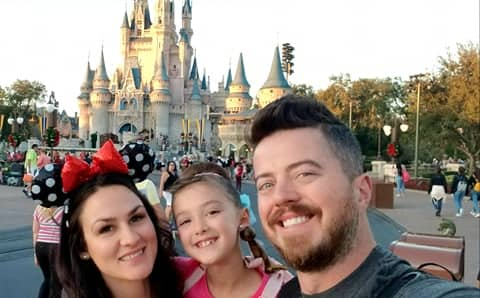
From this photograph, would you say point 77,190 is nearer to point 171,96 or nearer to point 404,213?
point 404,213

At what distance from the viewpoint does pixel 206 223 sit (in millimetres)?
2305

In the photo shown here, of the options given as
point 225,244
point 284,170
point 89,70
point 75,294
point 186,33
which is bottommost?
point 75,294

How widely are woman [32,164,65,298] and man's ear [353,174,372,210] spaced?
1.57 meters

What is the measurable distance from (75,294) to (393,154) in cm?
2093

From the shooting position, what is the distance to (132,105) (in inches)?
3159

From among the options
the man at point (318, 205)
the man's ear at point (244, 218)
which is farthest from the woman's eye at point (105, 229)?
the man at point (318, 205)

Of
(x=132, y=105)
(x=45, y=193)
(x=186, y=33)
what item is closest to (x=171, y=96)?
(x=132, y=105)

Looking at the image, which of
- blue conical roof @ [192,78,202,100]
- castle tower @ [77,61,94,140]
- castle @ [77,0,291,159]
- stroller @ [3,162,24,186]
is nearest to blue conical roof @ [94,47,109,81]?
castle @ [77,0,291,159]

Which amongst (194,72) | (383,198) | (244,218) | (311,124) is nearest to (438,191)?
(383,198)

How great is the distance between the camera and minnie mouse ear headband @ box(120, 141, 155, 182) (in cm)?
266

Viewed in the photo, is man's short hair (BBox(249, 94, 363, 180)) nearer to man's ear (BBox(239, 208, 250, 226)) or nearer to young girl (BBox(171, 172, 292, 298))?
young girl (BBox(171, 172, 292, 298))

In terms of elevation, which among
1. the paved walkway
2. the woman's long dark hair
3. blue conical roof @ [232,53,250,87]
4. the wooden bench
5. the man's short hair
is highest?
blue conical roof @ [232,53,250,87]

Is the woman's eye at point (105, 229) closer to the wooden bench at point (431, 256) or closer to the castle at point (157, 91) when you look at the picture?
the wooden bench at point (431, 256)

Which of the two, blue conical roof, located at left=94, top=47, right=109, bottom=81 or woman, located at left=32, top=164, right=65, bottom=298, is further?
blue conical roof, located at left=94, top=47, right=109, bottom=81
